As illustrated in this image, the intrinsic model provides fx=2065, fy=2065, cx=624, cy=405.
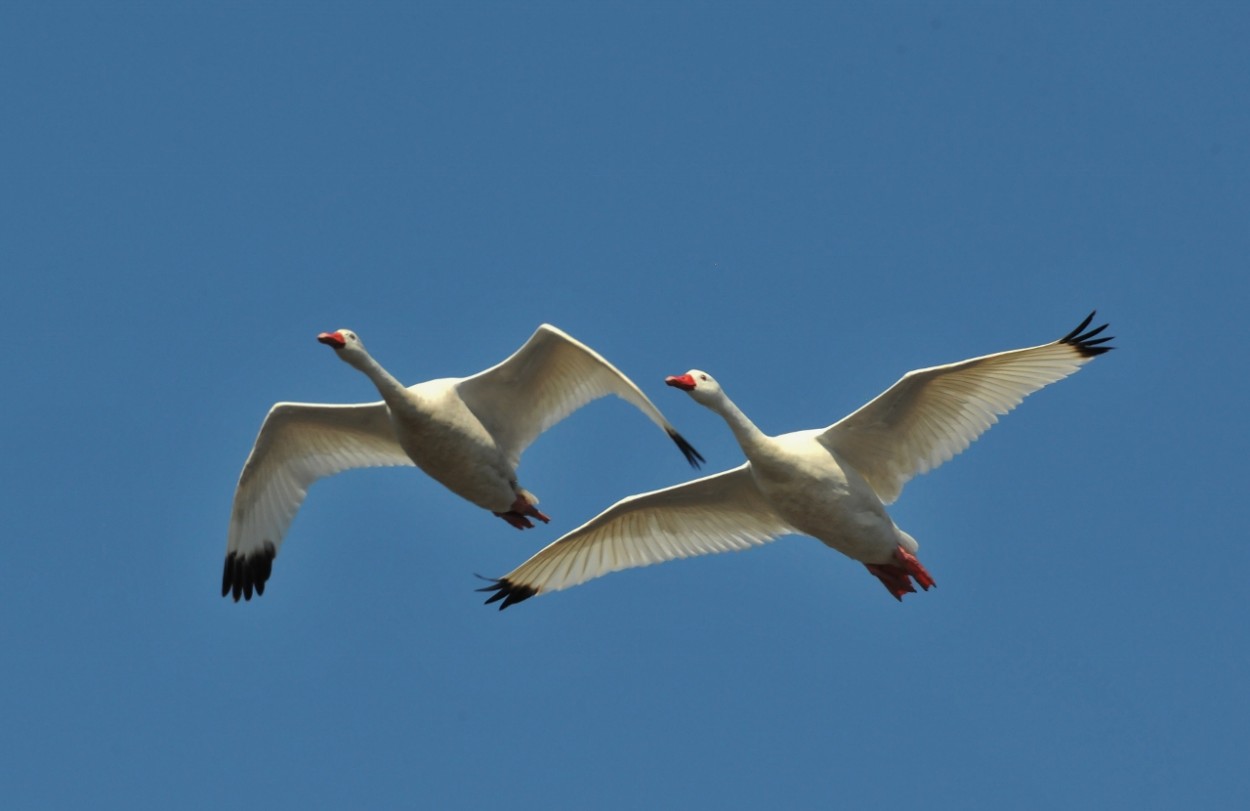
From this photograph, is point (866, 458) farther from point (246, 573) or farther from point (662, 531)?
point (246, 573)

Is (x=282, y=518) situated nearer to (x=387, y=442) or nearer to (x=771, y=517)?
(x=387, y=442)

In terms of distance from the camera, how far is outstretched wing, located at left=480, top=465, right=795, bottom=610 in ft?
63.4

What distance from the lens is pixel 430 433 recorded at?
783 inches

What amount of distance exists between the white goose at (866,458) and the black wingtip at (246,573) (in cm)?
439

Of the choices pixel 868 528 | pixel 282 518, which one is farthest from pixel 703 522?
pixel 282 518

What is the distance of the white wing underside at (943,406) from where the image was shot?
18.3 meters

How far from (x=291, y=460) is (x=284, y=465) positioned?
0.31ft

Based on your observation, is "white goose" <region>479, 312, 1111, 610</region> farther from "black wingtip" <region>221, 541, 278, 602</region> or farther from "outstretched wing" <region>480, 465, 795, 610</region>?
"black wingtip" <region>221, 541, 278, 602</region>

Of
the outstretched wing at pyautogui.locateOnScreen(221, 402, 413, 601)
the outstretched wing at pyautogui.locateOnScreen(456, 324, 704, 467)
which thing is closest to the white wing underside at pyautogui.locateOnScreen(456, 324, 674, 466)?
the outstretched wing at pyautogui.locateOnScreen(456, 324, 704, 467)

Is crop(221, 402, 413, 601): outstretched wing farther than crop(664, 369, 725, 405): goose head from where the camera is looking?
Yes

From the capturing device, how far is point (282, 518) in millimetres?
21906

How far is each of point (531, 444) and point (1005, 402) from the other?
498cm

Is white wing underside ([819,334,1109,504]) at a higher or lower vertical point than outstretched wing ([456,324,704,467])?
lower

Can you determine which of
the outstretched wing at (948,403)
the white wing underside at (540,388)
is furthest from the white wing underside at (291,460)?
the outstretched wing at (948,403)
